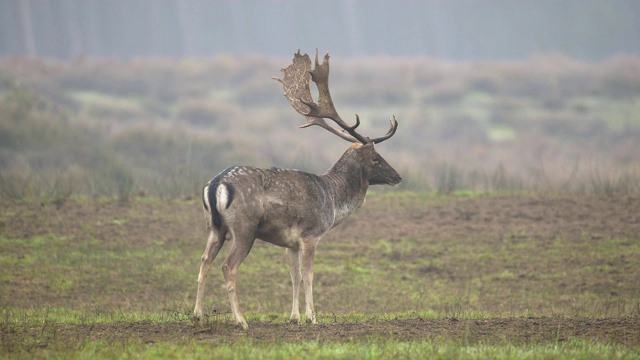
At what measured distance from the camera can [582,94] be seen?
5459 centimetres

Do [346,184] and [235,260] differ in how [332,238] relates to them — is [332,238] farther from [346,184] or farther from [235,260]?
[235,260]

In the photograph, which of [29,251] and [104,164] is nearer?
[29,251]

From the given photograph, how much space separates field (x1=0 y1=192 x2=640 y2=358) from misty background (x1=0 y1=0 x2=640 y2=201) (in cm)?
186

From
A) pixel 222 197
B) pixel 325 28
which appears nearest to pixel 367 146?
pixel 222 197

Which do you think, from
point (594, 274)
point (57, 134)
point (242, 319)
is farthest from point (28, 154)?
point (242, 319)

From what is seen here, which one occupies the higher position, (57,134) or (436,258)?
(57,134)

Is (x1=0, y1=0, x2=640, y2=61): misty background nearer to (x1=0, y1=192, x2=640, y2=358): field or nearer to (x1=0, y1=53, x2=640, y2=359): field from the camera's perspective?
(x1=0, y1=53, x2=640, y2=359): field

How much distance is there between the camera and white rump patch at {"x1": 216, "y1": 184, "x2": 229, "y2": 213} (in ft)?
43.9

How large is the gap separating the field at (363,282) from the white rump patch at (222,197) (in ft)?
4.59

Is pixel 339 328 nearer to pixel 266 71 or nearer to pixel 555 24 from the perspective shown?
pixel 266 71

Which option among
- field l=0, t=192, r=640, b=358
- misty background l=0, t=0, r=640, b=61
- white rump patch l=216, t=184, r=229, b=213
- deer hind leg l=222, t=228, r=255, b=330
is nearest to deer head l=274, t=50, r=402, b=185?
field l=0, t=192, r=640, b=358

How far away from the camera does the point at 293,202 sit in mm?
14305

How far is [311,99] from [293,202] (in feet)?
8.97

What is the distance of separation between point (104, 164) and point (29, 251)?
50.1ft
